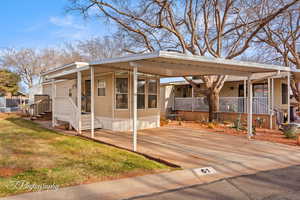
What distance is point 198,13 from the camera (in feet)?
43.5

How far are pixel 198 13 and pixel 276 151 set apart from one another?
10.1 metres

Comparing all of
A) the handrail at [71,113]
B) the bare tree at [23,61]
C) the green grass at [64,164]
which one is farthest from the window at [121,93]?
the bare tree at [23,61]

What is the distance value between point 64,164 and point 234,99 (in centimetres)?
1131

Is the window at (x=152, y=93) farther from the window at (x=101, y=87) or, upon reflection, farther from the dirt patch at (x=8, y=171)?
the dirt patch at (x=8, y=171)

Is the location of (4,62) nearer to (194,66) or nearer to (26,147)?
(26,147)

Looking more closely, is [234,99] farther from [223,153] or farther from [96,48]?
[96,48]

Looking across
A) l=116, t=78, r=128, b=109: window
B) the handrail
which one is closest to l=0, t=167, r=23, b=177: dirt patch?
the handrail

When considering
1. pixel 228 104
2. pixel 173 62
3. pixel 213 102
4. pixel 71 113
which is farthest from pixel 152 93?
pixel 228 104

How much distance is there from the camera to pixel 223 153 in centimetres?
601

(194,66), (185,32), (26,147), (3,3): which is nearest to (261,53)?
(185,32)

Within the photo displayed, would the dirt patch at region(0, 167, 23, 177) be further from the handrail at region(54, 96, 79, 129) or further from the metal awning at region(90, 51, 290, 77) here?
the handrail at region(54, 96, 79, 129)

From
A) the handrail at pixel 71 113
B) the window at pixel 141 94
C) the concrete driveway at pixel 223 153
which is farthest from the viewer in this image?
the window at pixel 141 94

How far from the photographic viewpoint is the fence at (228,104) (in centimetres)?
1152

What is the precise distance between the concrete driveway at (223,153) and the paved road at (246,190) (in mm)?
507
